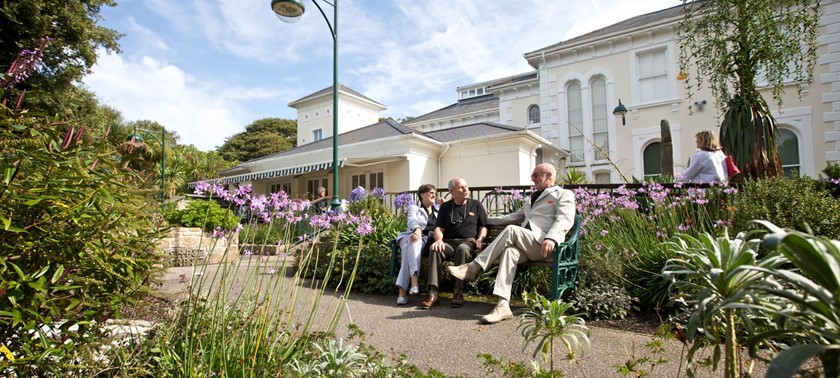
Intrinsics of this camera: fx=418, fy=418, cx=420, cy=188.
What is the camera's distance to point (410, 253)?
15.4 ft

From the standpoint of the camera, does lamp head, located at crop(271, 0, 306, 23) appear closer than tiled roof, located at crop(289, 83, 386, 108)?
Yes

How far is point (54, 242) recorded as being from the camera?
5.08ft

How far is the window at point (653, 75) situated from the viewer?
695 inches

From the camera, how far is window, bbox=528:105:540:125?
2273cm

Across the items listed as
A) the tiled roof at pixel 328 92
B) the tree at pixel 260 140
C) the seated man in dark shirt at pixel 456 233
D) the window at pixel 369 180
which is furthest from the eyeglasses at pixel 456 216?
the tree at pixel 260 140

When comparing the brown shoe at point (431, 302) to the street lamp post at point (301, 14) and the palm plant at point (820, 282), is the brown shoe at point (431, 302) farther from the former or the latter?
the street lamp post at point (301, 14)

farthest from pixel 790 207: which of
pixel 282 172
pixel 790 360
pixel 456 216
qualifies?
pixel 282 172

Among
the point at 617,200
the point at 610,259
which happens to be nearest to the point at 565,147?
the point at 617,200

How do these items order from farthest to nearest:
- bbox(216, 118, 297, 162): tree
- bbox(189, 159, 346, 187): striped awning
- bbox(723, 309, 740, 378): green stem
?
bbox(216, 118, 297, 162): tree → bbox(189, 159, 346, 187): striped awning → bbox(723, 309, 740, 378): green stem

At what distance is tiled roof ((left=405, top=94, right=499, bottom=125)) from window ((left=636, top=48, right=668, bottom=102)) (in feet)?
31.6

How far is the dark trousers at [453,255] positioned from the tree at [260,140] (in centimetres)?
4111

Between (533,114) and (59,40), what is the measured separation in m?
19.8

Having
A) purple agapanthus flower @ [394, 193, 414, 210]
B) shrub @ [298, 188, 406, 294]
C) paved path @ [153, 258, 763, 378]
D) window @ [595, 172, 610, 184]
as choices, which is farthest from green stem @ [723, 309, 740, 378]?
window @ [595, 172, 610, 184]

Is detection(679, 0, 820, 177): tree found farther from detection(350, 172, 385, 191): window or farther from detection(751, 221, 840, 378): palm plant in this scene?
detection(350, 172, 385, 191): window
